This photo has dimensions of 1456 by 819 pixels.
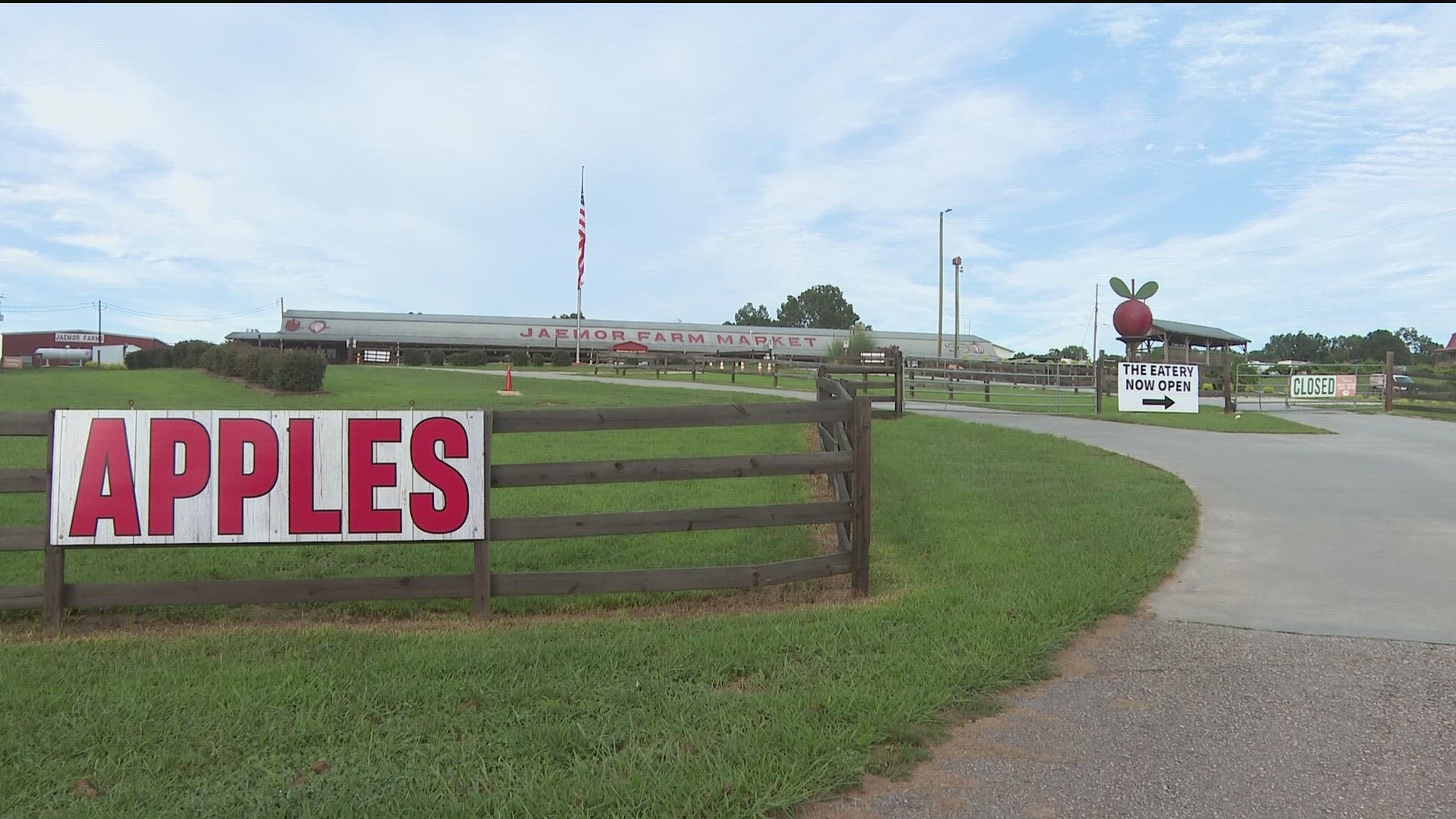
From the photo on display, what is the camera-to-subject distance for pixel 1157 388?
21406mm

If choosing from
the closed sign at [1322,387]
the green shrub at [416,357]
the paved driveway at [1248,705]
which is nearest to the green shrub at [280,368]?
the paved driveway at [1248,705]

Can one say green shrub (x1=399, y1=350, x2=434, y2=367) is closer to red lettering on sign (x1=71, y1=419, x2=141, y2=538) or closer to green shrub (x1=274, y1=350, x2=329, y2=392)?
green shrub (x1=274, y1=350, x2=329, y2=392)

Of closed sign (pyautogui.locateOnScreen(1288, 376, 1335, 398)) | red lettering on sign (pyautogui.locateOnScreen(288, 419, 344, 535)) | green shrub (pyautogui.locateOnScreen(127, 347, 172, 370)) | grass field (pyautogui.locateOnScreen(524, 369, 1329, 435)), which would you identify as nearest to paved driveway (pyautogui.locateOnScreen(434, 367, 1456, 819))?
red lettering on sign (pyautogui.locateOnScreen(288, 419, 344, 535))

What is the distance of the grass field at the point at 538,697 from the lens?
10.8 feet

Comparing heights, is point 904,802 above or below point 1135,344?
below

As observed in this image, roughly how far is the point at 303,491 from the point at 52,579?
1419 millimetres

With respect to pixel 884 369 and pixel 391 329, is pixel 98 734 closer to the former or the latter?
pixel 884 369

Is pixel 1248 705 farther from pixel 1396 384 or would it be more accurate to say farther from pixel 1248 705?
pixel 1396 384

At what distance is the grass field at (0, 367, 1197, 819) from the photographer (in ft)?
10.8

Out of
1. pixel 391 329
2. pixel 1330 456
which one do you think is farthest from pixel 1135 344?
pixel 391 329

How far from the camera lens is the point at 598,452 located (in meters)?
12.2

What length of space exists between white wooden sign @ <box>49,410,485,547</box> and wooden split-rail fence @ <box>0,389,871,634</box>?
14 centimetres

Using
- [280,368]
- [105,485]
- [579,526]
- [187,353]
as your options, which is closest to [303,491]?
[105,485]

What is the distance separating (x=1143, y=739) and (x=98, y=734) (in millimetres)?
4168
